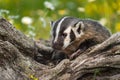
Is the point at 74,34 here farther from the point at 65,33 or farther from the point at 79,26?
the point at 65,33

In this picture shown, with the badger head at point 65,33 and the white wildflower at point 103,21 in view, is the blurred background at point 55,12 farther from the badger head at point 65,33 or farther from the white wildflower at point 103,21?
the badger head at point 65,33

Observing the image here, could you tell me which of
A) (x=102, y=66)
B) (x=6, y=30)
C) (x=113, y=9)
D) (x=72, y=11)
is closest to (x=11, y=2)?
(x=72, y=11)

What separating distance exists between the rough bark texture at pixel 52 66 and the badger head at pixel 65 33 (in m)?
0.49

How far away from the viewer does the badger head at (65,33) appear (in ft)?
23.0

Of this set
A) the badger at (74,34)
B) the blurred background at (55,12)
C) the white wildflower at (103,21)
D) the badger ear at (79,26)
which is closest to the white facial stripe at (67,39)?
the badger at (74,34)

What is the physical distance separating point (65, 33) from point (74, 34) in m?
0.24

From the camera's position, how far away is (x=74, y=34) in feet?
23.9

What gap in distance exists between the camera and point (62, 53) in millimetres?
7172

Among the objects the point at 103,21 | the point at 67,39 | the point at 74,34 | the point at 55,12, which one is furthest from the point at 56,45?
the point at 55,12

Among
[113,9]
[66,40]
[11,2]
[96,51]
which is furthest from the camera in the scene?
[11,2]

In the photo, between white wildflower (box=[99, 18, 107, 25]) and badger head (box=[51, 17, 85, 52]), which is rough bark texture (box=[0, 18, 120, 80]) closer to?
badger head (box=[51, 17, 85, 52])

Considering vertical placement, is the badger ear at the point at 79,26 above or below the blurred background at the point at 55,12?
below

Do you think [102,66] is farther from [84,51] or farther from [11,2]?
[11,2]

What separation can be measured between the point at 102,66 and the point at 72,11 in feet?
17.0
